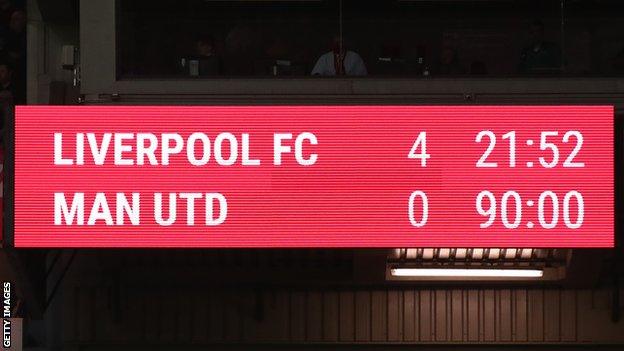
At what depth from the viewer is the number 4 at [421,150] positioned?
13.8 metres

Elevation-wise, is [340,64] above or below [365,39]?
below

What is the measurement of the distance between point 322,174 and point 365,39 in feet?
6.96

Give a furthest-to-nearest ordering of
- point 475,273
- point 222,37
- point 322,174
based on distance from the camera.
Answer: point 475,273 → point 222,37 → point 322,174

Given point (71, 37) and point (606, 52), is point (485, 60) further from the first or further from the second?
point (71, 37)

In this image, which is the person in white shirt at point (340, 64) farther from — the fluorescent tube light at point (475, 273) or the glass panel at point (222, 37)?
the fluorescent tube light at point (475, 273)

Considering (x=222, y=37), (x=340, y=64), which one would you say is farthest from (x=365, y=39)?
(x=222, y=37)

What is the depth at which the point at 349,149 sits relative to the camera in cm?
1381

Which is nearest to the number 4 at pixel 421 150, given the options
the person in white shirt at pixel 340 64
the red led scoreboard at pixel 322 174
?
the red led scoreboard at pixel 322 174

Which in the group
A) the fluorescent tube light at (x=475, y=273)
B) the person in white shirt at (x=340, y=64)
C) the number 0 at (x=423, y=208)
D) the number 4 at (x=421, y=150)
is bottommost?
the fluorescent tube light at (x=475, y=273)

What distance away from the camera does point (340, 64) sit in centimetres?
1528

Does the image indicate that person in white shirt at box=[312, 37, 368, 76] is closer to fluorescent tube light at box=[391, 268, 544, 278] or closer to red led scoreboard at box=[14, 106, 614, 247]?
red led scoreboard at box=[14, 106, 614, 247]

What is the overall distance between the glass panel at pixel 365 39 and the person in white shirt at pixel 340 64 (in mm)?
10

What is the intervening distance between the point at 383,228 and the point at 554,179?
65.7 inches

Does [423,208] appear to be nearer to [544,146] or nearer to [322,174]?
[322,174]
